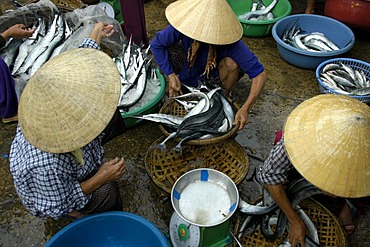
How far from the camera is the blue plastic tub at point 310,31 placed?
14.5 feet

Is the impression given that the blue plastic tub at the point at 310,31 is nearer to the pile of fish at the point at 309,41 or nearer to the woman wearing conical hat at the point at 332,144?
the pile of fish at the point at 309,41

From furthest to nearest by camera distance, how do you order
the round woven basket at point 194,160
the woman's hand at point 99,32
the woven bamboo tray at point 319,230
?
the round woven basket at point 194,160, the woman's hand at point 99,32, the woven bamboo tray at point 319,230

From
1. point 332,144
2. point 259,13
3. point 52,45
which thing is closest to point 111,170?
point 332,144

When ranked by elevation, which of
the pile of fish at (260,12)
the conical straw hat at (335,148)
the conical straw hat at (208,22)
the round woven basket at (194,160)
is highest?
the conical straw hat at (208,22)

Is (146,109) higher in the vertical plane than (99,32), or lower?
lower

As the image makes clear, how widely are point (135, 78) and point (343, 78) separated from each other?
104 inches

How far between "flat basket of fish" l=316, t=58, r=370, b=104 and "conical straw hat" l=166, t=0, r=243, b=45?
1730 mm

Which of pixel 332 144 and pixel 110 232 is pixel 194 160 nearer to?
pixel 110 232

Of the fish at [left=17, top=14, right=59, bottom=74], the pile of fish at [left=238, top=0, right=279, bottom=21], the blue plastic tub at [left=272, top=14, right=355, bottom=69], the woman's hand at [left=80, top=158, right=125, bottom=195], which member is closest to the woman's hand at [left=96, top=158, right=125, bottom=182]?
the woman's hand at [left=80, top=158, right=125, bottom=195]

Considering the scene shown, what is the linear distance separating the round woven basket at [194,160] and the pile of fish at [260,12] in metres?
3.10

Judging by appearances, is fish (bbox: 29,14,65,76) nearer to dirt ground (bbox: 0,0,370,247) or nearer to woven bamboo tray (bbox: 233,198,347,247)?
dirt ground (bbox: 0,0,370,247)

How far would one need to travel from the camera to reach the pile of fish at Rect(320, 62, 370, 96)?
4078 millimetres

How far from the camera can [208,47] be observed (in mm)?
3277

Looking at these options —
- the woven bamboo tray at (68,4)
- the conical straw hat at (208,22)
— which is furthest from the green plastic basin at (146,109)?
the woven bamboo tray at (68,4)
